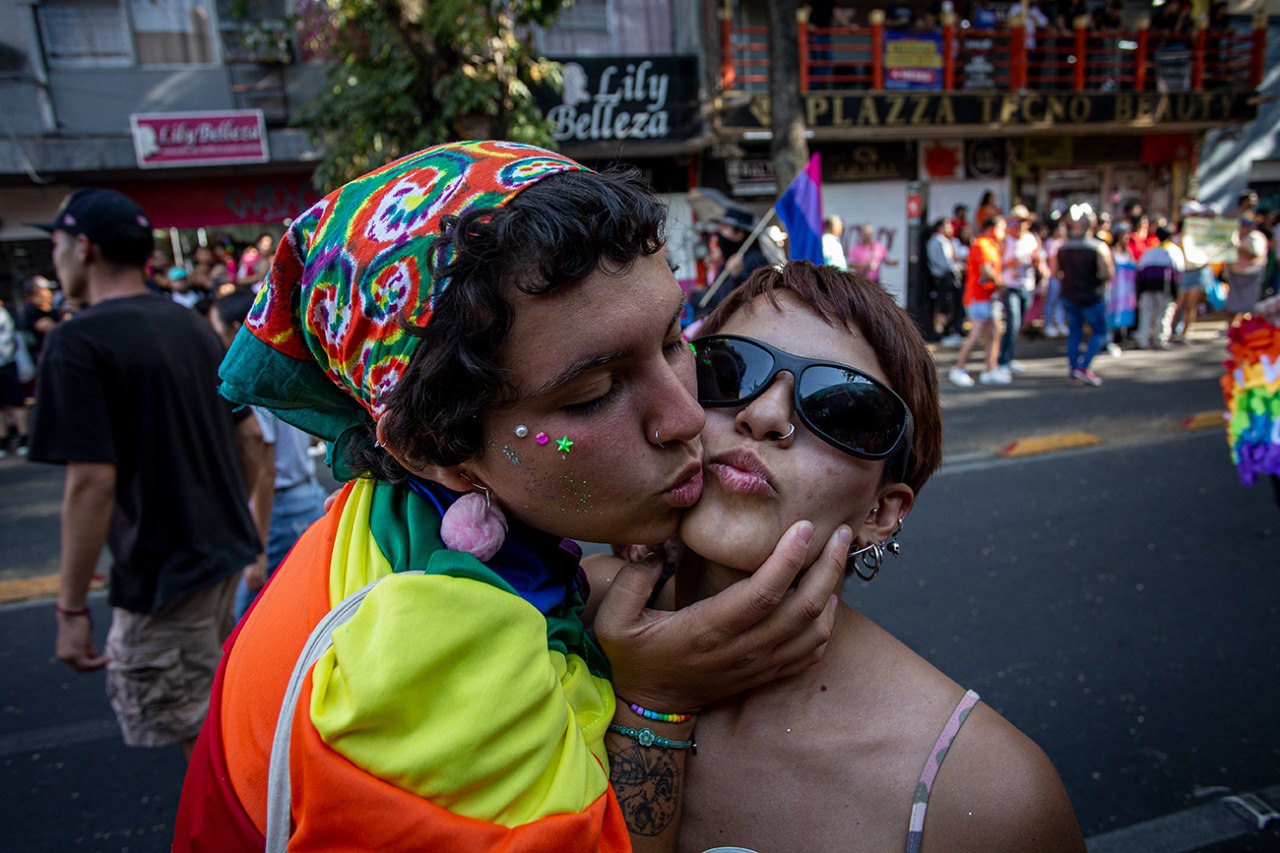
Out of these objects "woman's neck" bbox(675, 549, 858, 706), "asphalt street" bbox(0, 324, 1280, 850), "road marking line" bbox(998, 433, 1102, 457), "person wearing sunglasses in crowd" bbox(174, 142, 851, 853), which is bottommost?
"road marking line" bbox(998, 433, 1102, 457)

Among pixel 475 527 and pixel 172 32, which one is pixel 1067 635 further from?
pixel 172 32

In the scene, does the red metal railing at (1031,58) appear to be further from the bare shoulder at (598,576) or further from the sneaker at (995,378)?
the bare shoulder at (598,576)

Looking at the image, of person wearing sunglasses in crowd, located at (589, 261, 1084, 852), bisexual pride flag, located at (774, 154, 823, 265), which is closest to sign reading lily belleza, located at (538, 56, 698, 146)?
bisexual pride flag, located at (774, 154, 823, 265)

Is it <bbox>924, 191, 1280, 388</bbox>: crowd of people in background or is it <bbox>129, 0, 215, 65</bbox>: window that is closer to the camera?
<bbox>924, 191, 1280, 388</bbox>: crowd of people in background

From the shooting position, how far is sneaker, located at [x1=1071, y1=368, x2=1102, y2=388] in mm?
10492

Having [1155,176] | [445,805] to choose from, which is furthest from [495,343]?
[1155,176]

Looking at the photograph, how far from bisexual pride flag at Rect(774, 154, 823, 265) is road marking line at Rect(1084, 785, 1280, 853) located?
121 inches

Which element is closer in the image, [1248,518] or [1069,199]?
[1248,518]

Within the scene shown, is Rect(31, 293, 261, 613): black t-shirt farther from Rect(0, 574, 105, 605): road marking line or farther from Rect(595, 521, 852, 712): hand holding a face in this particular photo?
Rect(0, 574, 105, 605): road marking line

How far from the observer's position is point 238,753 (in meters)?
1.09

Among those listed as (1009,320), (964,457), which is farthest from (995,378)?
(964,457)

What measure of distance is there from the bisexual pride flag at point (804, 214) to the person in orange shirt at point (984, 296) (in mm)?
6471

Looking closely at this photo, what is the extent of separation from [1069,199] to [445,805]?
2083cm

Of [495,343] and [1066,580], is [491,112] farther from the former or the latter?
[495,343]
